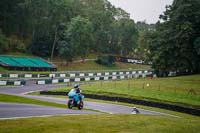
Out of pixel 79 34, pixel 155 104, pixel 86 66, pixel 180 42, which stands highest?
pixel 79 34

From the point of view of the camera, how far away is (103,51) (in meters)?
117

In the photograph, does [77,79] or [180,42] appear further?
[180,42]

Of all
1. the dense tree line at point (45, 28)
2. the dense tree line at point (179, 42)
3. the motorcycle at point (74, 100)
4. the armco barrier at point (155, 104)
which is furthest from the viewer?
A: the dense tree line at point (45, 28)

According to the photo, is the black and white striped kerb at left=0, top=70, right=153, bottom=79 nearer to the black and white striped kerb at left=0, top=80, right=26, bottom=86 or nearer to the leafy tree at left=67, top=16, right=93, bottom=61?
the black and white striped kerb at left=0, top=80, right=26, bottom=86

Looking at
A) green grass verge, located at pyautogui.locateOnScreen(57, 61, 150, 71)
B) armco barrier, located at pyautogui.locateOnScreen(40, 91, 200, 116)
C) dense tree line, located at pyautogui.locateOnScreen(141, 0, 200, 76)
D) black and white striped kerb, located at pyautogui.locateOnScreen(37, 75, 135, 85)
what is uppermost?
dense tree line, located at pyautogui.locateOnScreen(141, 0, 200, 76)

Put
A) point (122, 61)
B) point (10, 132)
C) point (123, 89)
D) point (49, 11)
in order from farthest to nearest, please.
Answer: point (122, 61)
point (49, 11)
point (123, 89)
point (10, 132)

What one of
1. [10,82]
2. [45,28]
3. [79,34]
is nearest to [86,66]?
[79,34]

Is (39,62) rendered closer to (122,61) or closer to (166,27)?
(166,27)

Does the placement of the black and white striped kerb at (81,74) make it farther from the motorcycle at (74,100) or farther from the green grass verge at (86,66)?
the motorcycle at (74,100)

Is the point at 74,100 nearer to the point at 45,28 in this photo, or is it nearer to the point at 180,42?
the point at 180,42

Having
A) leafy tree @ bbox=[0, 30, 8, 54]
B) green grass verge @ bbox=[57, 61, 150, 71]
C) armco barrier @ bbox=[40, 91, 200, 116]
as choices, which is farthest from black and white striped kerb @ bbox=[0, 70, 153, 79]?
armco barrier @ bbox=[40, 91, 200, 116]

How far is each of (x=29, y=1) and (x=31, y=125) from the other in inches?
2865

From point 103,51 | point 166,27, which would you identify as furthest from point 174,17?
point 103,51

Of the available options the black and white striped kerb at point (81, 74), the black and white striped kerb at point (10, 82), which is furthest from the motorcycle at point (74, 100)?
the black and white striped kerb at point (81, 74)
